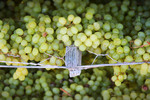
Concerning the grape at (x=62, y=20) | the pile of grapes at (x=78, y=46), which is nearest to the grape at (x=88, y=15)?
the pile of grapes at (x=78, y=46)

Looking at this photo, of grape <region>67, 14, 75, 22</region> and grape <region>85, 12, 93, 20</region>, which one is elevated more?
grape <region>85, 12, 93, 20</region>

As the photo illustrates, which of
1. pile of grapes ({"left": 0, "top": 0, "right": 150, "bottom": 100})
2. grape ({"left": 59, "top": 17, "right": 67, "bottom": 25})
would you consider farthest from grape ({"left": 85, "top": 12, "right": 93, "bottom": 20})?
grape ({"left": 59, "top": 17, "right": 67, "bottom": 25})

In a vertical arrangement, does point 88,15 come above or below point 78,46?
above

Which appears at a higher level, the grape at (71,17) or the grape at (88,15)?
the grape at (88,15)

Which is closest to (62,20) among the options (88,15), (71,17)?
(71,17)

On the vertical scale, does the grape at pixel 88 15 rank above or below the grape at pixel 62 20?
above

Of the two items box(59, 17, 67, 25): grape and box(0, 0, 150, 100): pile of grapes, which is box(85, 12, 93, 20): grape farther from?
box(59, 17, 67, 25): grape

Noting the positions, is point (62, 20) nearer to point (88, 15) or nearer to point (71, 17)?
point (71, 17)

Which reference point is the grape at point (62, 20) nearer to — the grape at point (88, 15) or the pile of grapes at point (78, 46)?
the pile of grapes at point (78, 46)

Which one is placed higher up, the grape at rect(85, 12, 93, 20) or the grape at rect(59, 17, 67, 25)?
the grape at rect(85, 12, 93, 20)
